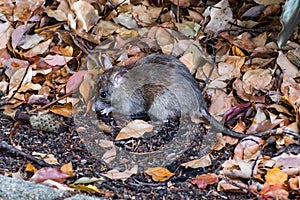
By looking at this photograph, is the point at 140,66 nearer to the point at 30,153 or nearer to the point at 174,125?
the point at 174,125

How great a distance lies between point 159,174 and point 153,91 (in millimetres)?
729

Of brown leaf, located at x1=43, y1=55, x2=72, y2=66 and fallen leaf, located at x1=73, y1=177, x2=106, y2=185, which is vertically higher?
brown leaf, located at x1=43, y1=55, x2=72, y2=66

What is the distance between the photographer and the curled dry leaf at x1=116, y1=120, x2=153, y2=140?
354 centimetres

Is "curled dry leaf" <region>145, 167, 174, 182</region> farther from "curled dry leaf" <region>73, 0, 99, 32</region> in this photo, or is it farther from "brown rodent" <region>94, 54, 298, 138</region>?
"curled dry leaf" <region>73, 0, 99, 32</region>

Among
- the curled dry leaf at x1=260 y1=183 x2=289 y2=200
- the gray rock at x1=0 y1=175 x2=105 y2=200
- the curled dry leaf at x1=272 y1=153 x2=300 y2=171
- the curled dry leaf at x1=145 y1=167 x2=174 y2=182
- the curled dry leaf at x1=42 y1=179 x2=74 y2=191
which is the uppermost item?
the gray rock at x1=0 y1=175 x2=105 y2=200

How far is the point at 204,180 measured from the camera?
3199 millimetres

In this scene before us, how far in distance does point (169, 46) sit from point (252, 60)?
51 centimetres

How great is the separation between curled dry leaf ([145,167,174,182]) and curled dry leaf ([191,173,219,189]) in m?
0.12

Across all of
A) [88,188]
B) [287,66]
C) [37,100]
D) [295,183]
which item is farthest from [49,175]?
[287,66]

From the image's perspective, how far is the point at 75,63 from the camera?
4.09 meters

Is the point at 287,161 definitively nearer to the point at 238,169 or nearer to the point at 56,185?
the point at 238,169

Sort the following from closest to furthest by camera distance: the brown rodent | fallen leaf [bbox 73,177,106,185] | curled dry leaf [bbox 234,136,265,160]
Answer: fallen leaf [bbox 73,177,106,185]
curled dry leaf [bbox 234,136,265,160]
the brown rodent

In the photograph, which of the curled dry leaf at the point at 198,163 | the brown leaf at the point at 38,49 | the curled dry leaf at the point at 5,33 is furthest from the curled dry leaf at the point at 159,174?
the curled dry leaf at the point at 5,33

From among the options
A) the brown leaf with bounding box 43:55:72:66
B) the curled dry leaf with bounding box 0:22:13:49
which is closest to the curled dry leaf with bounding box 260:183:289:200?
the brown leaf with bounding box 43:55:72:66
